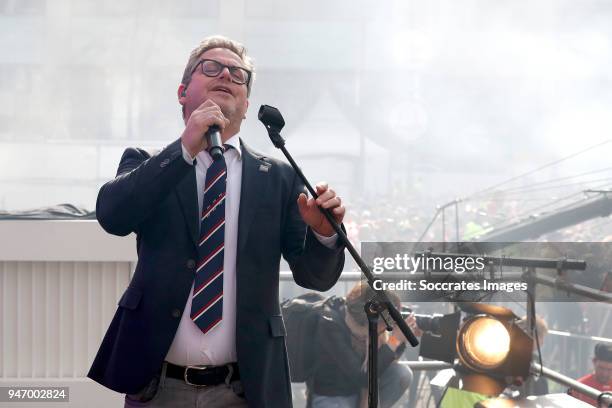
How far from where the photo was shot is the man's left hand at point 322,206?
A: 115cm

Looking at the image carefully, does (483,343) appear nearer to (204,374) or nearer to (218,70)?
(204,374)

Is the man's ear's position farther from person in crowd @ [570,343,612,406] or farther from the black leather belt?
person in crowd @ [570,343,612,406]

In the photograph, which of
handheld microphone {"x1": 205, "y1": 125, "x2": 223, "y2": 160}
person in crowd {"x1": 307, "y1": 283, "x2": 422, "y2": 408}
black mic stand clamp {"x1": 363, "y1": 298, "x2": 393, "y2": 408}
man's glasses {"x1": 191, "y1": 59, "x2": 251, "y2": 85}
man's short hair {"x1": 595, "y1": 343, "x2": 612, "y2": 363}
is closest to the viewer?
handheld microphone {"x1": 205, "y1": 125, "x2": 223, "y2": 160}

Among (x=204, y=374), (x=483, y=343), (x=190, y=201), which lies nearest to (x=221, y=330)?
(x=204, y=374)

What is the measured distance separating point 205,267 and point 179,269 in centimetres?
5

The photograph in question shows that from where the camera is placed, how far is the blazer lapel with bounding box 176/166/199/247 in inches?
49.1

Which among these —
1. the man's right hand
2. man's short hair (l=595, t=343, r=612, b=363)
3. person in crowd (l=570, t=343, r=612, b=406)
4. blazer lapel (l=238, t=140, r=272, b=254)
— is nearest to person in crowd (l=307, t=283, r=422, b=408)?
person in crowd (l=570, t=343, r=612, b=406)

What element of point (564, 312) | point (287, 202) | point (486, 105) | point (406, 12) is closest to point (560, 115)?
point (486, 105)

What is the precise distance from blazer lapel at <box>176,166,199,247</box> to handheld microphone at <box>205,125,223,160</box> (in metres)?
0.15

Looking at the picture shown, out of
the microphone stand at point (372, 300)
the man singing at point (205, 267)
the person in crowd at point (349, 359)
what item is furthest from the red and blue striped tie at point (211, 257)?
the person in crowd at point (349, 359)

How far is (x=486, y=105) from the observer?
837cm

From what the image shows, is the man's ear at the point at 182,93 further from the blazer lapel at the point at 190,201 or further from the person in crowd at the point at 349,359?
the person in crowd at the point at 349,359

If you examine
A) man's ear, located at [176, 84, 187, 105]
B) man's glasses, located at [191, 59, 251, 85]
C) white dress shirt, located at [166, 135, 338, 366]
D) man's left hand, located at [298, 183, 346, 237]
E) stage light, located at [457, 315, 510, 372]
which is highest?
man's glasses, located at [191, 59, 251, 85]

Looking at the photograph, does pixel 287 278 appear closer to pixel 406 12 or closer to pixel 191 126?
pixel 191 126
